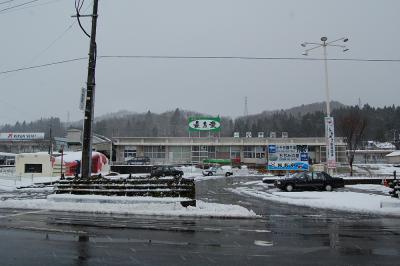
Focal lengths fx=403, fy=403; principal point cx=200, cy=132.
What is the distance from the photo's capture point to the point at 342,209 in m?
18.0

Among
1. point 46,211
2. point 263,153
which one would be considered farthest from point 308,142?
point 46,211

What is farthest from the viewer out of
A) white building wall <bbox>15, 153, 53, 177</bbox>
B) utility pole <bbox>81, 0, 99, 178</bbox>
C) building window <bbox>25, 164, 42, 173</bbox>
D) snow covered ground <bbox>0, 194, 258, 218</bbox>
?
building window <bbox>25, 164, 42, 173</bbox>

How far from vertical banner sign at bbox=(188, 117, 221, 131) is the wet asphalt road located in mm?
46404

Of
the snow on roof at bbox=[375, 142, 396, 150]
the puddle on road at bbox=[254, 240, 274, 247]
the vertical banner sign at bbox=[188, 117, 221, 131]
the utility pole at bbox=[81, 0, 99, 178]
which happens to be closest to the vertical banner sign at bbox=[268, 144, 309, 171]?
the vertical banner sign at bbox=[188, 117, 221, 131]

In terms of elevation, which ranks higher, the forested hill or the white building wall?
the forested hill

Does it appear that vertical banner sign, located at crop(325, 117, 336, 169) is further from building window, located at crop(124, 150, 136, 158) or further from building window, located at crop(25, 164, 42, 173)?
building window, located at crop(124, 150, 136, 158)

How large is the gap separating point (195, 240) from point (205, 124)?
171ft

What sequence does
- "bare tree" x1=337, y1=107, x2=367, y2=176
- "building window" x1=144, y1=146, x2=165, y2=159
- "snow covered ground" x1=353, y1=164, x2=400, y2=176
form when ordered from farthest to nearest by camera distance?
"building window" x1=144, y1=146, x2=165, y2=159
"snow covered ground" x1=353, y1=164, x2=400, y2=176
"bare tree" x1=337, y1=107, x2=367, y2=176

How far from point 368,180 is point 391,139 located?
112790 mm

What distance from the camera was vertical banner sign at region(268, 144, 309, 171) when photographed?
151ft

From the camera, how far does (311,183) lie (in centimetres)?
2861

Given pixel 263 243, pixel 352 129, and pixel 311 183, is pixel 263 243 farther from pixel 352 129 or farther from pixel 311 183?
pixel 352 129

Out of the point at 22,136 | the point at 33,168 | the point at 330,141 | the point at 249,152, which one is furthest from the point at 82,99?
the point at 22,136

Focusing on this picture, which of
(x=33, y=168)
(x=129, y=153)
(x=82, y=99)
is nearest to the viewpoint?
(x=82, y=99)
